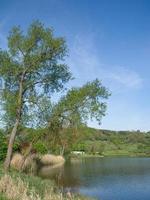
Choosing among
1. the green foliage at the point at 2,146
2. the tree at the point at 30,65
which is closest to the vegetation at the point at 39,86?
the tree at the point at 30,65

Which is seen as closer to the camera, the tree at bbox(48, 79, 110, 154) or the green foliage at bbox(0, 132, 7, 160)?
the tree at bbox(48, 79, 110, 154)

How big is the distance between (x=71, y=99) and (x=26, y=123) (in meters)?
5.36

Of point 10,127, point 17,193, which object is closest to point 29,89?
point 10,127

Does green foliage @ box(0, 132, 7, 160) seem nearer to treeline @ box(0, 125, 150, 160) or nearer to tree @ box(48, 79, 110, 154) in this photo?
treeline @ box(0, 125, 150, 160)

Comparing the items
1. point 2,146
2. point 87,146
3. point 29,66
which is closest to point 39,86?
point 29,66

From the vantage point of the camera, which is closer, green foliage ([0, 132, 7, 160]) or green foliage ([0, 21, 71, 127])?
green foliage ([0, 21, 71, 127])

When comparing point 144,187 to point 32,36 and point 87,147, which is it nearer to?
point 32,36

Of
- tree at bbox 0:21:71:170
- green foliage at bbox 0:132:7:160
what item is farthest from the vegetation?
green foliage at bbox 0:132:7:160

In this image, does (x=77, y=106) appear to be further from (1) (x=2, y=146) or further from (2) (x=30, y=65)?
(1) (x=2, y=146)

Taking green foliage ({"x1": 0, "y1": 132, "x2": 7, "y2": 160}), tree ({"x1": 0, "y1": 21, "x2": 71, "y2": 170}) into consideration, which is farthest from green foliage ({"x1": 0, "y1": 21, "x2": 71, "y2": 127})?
green foliage ({"x1": 0, "y1": 132, "x2": 7, "y2": 160})

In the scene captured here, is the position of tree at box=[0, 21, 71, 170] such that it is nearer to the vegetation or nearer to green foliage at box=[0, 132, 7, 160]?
the vegetation

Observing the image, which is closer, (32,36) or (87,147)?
(32,36)

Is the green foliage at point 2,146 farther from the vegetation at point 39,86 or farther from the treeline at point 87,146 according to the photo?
the vegetation at point 39,86

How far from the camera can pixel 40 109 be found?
124 ft
